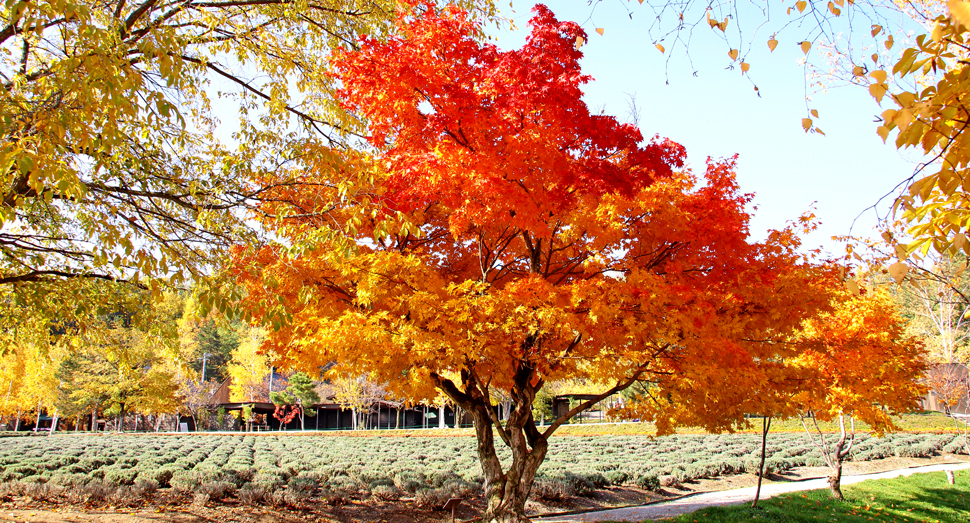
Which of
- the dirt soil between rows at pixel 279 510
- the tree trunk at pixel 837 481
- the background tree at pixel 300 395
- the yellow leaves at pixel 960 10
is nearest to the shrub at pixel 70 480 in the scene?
the dirt soil between rows at pixel 279 510

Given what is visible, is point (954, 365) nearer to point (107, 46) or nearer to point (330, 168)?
point (330, 168)

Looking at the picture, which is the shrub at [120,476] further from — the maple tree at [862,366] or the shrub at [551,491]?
the maple tree at [862,366]

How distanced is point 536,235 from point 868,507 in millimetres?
9653

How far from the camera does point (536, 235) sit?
306 inches

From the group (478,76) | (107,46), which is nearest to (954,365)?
(478,76)

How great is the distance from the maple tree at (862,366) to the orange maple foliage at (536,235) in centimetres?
225

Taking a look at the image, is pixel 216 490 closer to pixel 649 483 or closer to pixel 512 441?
pixel 512 441

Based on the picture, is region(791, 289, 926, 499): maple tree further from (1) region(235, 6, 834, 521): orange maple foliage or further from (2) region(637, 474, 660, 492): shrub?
(2) region(637, 474, 660, 492): shrub

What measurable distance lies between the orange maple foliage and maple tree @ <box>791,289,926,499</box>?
7.38 ft

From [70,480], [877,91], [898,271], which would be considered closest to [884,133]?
[877,91]

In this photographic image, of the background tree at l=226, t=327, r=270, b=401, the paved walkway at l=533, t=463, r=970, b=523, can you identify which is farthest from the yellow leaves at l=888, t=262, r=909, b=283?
the background tree at l=226, t=327, r=270, b=401

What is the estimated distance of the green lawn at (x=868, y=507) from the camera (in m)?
9.84

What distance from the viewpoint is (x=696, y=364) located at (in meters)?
7.29

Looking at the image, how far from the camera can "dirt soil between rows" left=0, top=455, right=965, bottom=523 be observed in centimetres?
906
